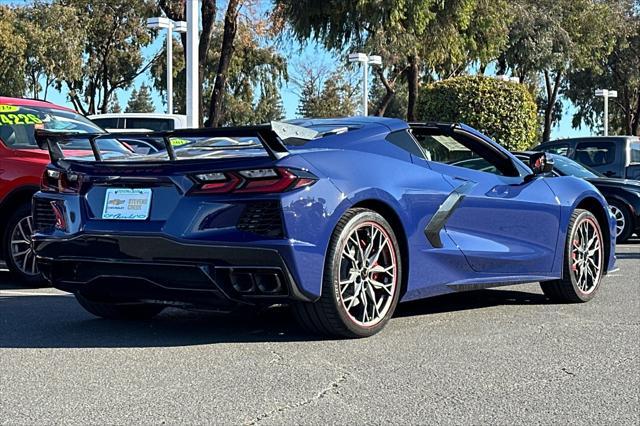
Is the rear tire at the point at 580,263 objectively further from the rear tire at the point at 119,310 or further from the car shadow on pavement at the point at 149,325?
the rear tire at the point at 119,310

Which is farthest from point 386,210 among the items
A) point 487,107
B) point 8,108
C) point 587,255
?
point 487,107

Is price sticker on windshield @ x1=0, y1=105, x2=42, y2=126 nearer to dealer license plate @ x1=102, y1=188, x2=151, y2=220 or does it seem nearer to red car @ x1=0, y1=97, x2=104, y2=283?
red car @ x1=0, y1=97, x2=104, y2=283

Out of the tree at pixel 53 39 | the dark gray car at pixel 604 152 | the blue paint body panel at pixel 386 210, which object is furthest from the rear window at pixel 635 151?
the tree at pixel 53 39

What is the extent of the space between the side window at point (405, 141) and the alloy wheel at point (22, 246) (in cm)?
370

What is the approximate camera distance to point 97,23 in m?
44.1

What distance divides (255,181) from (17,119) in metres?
4.43

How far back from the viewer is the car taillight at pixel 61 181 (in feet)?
17.3

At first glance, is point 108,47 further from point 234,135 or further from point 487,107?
point 234,135

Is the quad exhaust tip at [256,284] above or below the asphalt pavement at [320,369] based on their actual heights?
above

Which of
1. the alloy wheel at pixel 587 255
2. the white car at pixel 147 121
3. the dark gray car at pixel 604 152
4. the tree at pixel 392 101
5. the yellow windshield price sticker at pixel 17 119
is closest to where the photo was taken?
the alloy wheel at pixel 587 255

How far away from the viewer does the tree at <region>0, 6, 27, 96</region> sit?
136 ft

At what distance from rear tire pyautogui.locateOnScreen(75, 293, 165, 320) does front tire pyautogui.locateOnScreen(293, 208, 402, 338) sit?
146 centimetres

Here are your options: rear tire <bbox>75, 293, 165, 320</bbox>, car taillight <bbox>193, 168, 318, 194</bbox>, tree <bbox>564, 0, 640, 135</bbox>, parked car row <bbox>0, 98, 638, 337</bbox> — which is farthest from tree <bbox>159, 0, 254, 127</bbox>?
tree <bbox>564, 0, 640, 135</bbox>

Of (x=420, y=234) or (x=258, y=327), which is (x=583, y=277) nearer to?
(x=420, y=234)
